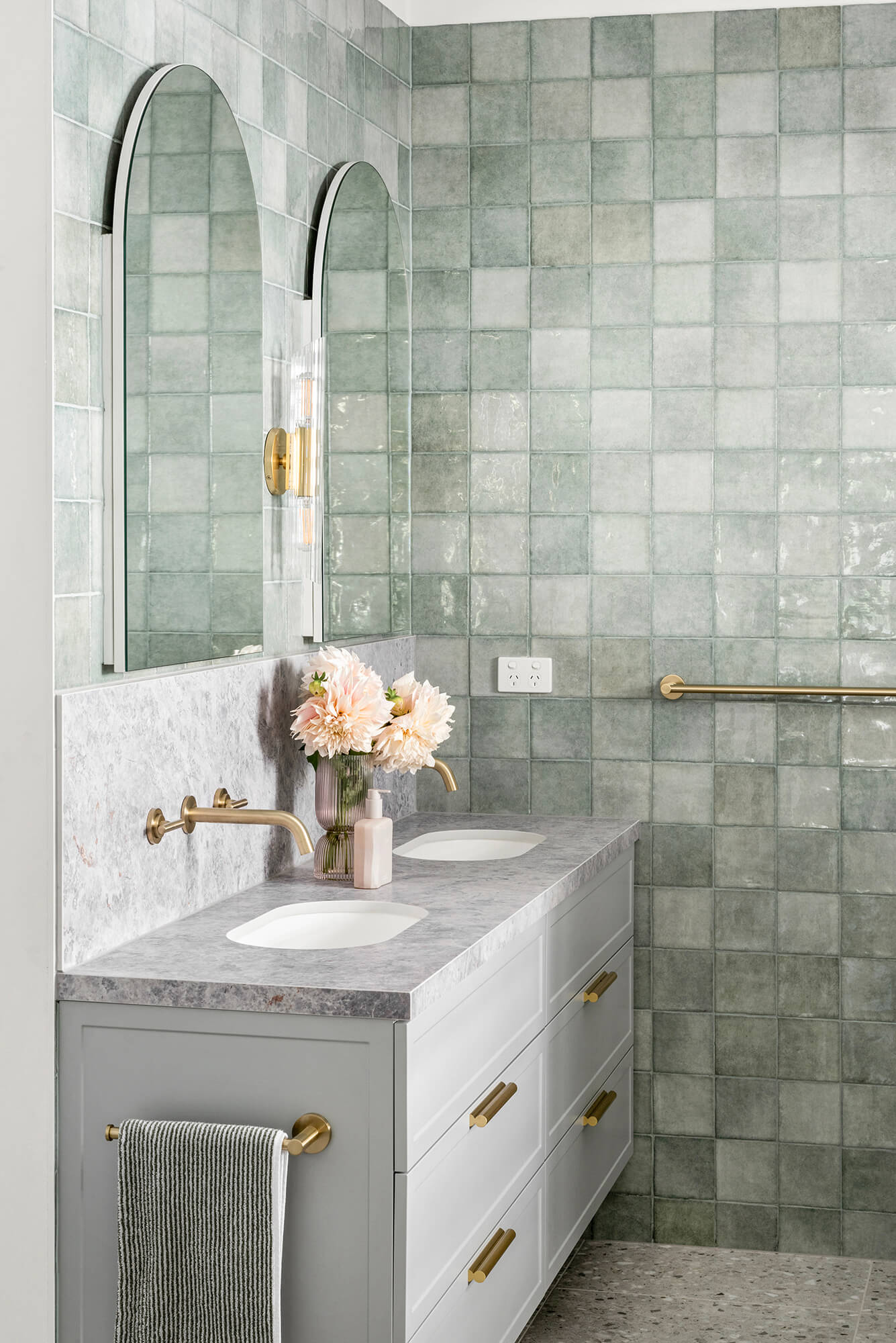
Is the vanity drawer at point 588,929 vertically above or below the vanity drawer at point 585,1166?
above

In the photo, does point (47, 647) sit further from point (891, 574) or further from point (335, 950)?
point (891, 574)

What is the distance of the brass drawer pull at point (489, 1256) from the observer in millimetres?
1982

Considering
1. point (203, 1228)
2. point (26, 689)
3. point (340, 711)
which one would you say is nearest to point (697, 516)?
point (340, 711)

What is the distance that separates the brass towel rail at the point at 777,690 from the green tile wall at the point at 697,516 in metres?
0.03

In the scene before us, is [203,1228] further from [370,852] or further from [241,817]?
[370,852]

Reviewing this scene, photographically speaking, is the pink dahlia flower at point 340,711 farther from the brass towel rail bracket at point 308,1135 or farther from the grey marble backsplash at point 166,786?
the brass towel rail bracket at point 308,1135

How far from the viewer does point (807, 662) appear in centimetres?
304

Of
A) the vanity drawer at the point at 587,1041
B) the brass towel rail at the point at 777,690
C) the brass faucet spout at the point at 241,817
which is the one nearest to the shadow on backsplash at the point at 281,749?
the brass faucet spout at the point at 241,817

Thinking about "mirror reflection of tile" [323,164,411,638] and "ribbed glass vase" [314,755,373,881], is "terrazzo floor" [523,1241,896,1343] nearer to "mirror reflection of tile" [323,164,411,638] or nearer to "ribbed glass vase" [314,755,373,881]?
"ribbed glass vase" [314,755,373,881]

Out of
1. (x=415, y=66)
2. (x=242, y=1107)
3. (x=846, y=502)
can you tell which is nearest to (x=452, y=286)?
(x=415, y=66)

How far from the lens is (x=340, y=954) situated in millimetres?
1866

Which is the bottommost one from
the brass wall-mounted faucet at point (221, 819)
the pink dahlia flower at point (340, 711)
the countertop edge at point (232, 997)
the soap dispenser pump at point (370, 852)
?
the countertop edge at point (232, 997)

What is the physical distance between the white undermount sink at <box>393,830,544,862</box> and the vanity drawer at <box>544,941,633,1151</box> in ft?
0.91

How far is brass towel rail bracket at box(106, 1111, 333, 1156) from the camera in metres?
1.66
